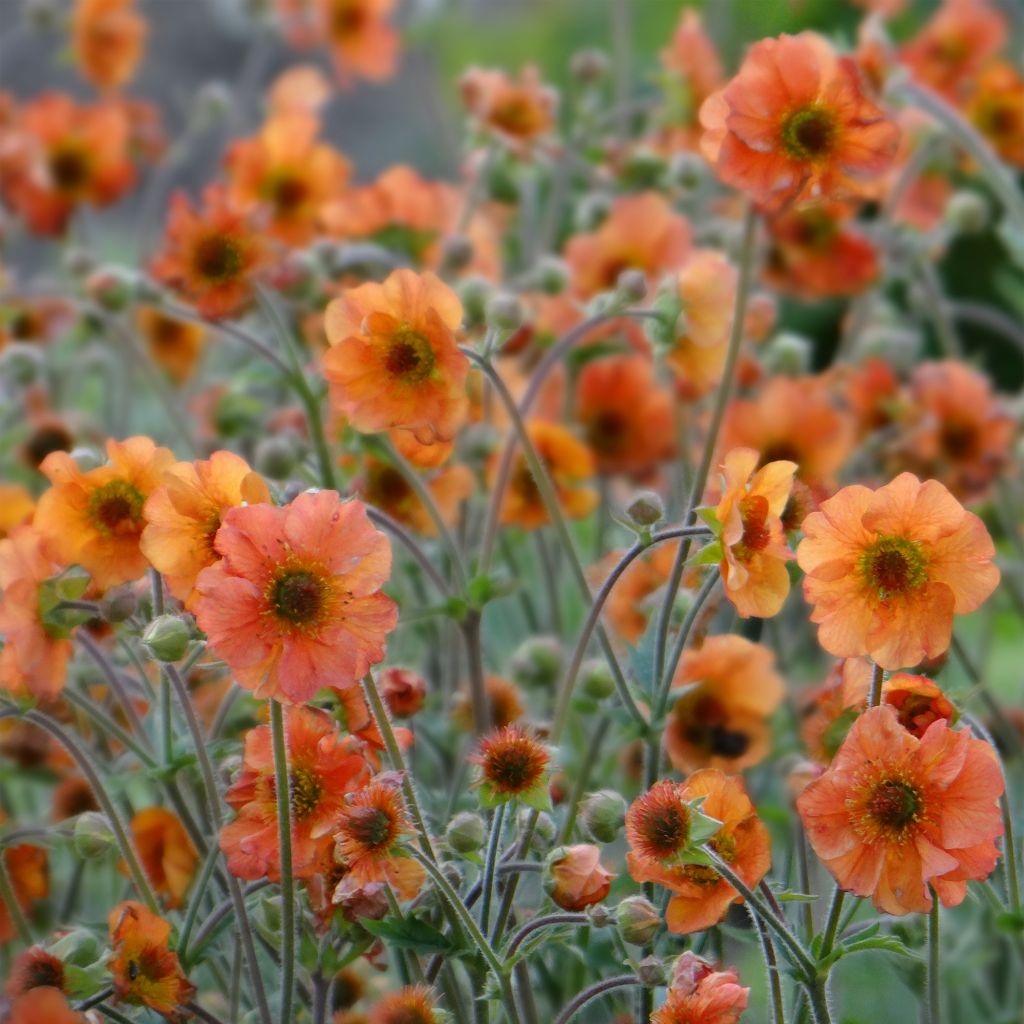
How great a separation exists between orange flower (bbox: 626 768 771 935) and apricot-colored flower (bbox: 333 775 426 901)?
0.11m

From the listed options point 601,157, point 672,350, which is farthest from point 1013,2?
point 672,350

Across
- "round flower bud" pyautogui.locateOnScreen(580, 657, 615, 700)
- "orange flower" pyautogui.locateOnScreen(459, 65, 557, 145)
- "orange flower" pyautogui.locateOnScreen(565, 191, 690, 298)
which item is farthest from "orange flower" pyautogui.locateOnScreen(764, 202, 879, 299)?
"round flower bud" pyautogui.locateOnScreen(580, 657, 615, 700)

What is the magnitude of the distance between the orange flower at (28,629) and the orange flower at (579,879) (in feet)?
0.92

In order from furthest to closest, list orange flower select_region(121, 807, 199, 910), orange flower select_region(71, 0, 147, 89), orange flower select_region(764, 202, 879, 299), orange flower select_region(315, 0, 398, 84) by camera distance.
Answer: orange flower select_region(315, 0, 398, 84), orange flower select_region(71, 0, 147, 89), orange flower select_region(764, 202, 879, 299), orange flower select_region(121, 807, 199, 910)

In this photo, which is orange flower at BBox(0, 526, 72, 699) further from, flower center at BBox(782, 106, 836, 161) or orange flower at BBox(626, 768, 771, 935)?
flower center at BBox(782, 106, 836, 161)

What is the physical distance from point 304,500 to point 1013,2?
2.14m

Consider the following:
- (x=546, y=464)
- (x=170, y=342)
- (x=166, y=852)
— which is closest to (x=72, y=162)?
(x=170, y=342)

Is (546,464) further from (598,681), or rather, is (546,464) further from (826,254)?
(826,254)

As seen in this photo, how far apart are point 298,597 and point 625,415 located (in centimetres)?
71

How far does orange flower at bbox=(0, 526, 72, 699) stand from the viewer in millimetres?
819

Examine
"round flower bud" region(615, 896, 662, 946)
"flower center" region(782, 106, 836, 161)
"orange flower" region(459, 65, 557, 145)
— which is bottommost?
"round flower bud" region(615, 896, 662, 946)

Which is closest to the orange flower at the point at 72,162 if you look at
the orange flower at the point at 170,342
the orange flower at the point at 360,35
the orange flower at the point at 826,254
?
the orange flower at the point at 170,342

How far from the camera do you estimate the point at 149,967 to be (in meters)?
0.79

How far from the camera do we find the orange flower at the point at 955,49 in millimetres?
1701
